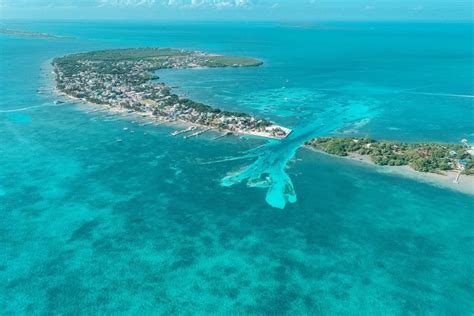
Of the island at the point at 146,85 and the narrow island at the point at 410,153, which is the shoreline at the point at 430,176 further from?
the island at the point at 146,85

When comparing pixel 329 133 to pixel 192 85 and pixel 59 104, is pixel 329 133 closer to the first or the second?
pixel 192 85

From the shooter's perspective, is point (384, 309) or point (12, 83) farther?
point (12, 83)

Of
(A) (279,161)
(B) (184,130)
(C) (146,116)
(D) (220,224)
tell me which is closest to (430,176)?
(A) (279,161)

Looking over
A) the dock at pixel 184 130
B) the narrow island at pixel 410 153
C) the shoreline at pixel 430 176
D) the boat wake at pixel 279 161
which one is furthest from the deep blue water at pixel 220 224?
the narrow island at pixel 410 153

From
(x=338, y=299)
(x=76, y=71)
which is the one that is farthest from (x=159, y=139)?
(x=76, y=71)

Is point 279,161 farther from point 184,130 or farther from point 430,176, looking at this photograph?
point 184,130
